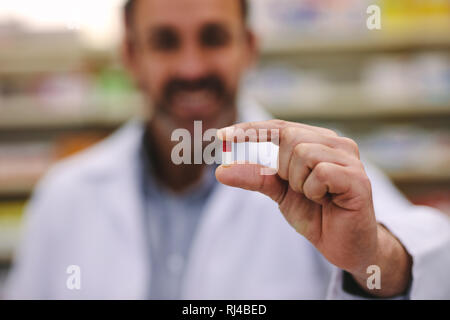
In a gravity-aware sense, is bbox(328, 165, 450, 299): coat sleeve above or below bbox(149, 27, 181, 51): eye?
below

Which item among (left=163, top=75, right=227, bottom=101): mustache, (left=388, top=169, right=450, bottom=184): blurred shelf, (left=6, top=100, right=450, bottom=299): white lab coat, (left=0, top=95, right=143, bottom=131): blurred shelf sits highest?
(left=0, top=95, right=143, bottom=131): blurred shelf

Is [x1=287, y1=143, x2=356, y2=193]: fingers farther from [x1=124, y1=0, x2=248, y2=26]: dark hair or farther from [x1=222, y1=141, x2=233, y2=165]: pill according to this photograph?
[x1=124, y1=0, x2=248, y2=26]: dark hair

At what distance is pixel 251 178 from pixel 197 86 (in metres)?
0.42

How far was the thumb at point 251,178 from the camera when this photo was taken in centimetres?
33

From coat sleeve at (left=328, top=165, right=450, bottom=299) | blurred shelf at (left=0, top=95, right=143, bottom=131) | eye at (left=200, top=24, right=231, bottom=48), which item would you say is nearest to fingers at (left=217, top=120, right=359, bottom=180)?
coat sleeve at (left=328, top=165, right=450, bottom=299)

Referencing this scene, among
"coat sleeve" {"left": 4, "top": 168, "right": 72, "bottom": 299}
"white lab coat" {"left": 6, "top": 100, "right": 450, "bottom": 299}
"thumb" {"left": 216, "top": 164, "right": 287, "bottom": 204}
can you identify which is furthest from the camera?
"coat sleeve" {"left": 4, "top": 168, "right": 72, "bottom": 299}

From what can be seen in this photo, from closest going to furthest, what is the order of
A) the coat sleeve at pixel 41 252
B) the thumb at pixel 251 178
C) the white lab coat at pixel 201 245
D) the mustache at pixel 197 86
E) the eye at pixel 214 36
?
the thumb at pixel 251 178
the white lab coat at pixel 201 245
the eye at pixel 214 36
the mustache at pixel 197 86
the coat sleeve at pixel 41 252

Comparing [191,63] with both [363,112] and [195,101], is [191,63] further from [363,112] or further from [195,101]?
[363,112]

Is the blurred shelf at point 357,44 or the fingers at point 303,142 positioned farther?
the blurred shelf at point 357,44

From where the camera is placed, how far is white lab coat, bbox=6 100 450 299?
1.53ft

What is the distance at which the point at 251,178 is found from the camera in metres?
0.34

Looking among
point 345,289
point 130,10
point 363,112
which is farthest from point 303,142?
point 363,112

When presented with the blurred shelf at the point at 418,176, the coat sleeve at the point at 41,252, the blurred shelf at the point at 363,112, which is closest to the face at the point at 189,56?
the coat sleeve at the point at 41,252

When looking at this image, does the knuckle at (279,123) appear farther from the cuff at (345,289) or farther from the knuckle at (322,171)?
the cuff at (345,289)
